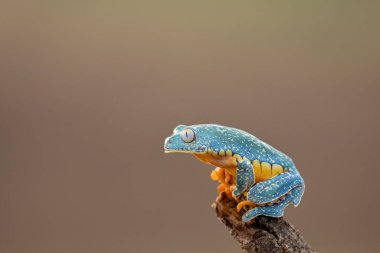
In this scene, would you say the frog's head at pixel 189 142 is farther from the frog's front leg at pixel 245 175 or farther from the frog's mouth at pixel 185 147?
the frog's front leg at pixel 245 175

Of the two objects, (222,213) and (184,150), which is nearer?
(184,150)

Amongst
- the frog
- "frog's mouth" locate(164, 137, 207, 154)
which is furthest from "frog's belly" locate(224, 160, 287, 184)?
"frog's mouth" locate(164, 137, 207, 154)

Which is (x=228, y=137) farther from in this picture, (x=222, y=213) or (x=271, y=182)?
(x=222, y=213)

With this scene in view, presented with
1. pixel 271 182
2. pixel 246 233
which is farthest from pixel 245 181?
pixel 246 233

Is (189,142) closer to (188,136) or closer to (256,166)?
(188,136)

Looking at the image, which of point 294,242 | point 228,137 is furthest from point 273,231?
point 228,137

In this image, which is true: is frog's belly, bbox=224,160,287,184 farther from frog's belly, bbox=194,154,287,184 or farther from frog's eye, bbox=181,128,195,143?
frog's eye, bbox=181,128,195,143

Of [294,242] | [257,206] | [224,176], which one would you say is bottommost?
[294,242]

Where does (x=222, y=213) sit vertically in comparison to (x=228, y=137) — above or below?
below
